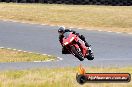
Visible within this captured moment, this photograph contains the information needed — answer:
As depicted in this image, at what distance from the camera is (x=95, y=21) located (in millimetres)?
52062

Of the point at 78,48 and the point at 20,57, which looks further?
the point at 20,57

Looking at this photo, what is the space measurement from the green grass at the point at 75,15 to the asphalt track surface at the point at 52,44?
4850 mm

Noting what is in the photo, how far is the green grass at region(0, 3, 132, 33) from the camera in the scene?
4966 centimetres

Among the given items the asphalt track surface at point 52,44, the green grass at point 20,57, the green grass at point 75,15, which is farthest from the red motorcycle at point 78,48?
the green grass at point 75,15

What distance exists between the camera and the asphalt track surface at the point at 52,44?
84.2ft

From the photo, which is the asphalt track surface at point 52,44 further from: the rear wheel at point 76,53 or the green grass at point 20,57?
the rear wheel at point 76,53

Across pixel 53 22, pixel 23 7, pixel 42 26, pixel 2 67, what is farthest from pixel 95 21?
pixel 2 67

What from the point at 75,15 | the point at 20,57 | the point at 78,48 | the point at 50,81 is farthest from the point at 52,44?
the point at 78,48

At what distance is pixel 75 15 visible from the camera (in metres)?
56.2

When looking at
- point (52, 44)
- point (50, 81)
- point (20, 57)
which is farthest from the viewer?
point (52, 44)

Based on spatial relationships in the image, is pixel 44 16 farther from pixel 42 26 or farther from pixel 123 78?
pixel 123 78

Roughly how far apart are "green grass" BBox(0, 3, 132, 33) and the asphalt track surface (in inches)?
191

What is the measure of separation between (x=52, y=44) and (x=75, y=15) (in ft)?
73.3

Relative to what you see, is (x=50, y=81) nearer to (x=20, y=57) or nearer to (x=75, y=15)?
(x=20, y=57)
